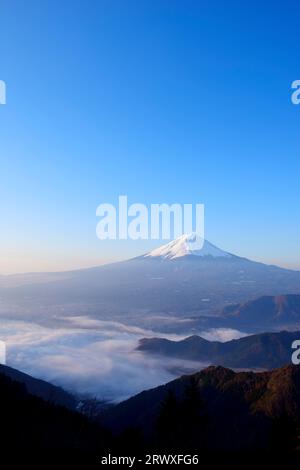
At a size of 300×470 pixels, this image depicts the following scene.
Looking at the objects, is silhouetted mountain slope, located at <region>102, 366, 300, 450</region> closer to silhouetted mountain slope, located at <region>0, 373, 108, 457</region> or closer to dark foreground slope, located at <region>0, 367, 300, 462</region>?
dark foreground slope, located at <region>0, 367, 300, 462</region>

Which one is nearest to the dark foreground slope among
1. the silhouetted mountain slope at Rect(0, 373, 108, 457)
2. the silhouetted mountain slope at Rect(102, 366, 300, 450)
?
the silhouetted mountain slope at Rect(0, 373, 108, 457)

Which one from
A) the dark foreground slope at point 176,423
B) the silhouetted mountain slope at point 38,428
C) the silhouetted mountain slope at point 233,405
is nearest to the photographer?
the silhouetted mountain slope at point 38,428

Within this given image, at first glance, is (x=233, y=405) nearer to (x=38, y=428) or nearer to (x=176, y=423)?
(x=176, y=423)

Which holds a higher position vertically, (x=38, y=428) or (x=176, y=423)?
(x=38, y=428)

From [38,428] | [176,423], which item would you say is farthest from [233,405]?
[38,428]

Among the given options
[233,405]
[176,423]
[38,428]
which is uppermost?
[38,428]

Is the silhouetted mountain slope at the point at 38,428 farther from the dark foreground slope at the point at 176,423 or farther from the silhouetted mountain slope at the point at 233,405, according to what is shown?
the silhouetted mountain slope at the point at 233,405

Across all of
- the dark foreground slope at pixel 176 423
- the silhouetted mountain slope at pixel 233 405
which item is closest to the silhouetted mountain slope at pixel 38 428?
the dark foreground slope at pixel 176 423
